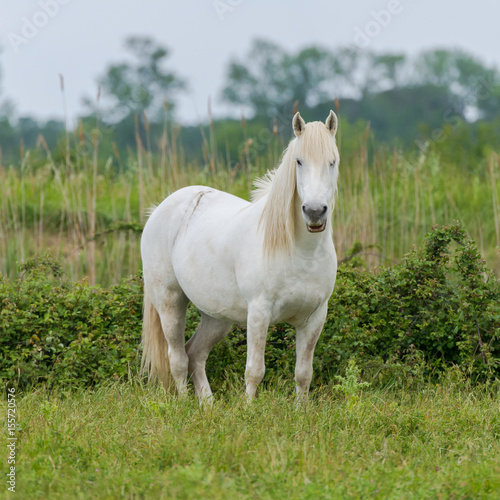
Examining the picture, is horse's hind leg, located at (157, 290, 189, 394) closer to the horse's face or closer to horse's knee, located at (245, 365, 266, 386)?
horse's knee, located at (245, 365, 266, 386)

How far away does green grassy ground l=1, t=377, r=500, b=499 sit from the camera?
251 cm

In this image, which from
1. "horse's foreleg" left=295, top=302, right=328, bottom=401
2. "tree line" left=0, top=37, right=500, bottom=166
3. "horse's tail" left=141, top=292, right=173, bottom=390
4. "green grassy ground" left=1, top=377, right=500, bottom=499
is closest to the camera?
"green grassy ground" left=1, top=377, right=500, bottom=499

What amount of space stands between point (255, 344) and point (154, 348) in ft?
3.70

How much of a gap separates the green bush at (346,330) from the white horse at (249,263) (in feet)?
1.24

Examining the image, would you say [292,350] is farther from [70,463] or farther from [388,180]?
[388,180]

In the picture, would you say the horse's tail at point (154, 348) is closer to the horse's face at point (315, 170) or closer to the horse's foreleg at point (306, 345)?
the horse's foreleg at point (306, 345)

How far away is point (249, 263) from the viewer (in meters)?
3.75

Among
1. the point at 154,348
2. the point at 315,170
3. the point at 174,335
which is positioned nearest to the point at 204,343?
the point at 174,335

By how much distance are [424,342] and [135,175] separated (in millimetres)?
4195

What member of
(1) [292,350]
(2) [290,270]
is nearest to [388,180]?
(1) [292,350]

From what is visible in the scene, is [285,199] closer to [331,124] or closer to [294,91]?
[331,124]

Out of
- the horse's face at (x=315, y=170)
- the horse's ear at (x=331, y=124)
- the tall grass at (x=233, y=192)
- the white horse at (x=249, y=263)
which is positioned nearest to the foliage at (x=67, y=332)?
the white horse at (x=249, y=263)

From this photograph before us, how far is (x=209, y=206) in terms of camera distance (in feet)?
14.8

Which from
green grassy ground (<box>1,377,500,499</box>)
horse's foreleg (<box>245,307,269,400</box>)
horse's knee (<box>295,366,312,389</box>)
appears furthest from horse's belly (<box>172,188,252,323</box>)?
green grassy ground (<box>1,377,500,499</box>)
